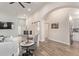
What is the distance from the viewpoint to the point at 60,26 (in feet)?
7.93

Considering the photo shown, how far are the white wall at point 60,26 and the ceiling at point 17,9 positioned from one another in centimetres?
35

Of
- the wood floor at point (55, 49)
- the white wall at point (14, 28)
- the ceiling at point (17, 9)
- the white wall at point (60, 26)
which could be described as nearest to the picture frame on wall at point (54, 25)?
the white wall at point (60, 26)

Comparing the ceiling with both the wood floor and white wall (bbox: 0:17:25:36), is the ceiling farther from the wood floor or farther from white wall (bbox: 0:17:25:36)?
the wood floor

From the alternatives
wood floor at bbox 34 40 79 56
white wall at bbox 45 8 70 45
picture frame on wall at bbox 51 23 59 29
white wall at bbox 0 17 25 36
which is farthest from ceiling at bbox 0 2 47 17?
wood floor at bbox 34 40 79 56

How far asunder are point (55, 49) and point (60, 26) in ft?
1.81

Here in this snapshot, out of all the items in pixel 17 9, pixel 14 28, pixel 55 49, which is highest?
pixel 17 9

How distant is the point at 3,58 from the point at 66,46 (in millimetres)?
1399

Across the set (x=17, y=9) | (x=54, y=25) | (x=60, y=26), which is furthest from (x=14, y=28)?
(x=60, y=26)

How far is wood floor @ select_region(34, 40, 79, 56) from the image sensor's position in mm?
2230

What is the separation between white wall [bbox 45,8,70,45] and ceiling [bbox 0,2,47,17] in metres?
0.35

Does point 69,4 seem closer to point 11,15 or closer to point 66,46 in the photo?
point 66,46

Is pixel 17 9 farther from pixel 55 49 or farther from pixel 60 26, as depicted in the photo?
pixel 55 49

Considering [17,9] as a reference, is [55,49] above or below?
below

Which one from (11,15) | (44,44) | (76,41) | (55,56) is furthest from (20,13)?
(76,41)
